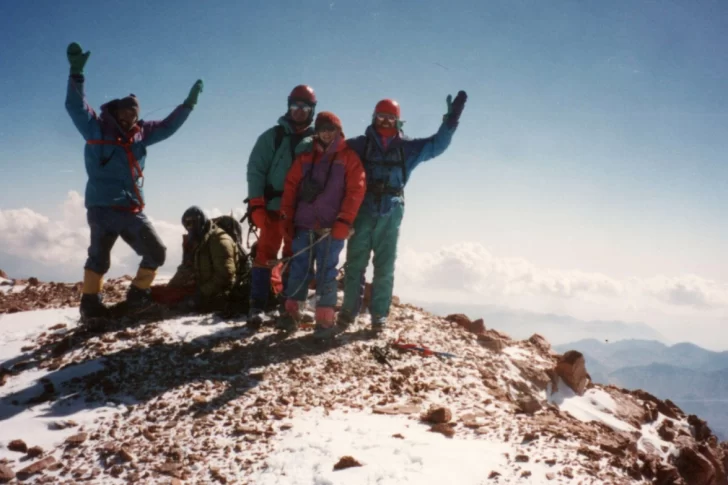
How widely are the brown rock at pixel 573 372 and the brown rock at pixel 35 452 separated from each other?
25.4ft

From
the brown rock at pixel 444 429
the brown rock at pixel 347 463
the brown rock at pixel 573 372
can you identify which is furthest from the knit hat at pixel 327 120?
the brown rock at pixel 573 372

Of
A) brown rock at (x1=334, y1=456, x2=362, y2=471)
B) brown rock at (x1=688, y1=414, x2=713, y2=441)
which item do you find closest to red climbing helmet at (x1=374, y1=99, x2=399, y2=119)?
brown rock at (x1=334, y1=456, x2=362, y2=471)

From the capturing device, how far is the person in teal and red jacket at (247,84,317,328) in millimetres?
6593

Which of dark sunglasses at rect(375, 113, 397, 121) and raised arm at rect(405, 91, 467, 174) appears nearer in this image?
dark sunglasses at rect(375, 113, 397, 121)

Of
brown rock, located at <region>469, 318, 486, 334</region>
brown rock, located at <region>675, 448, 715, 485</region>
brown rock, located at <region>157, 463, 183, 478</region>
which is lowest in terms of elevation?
brown rock, located at <region>675, 448, 715, 485</region>

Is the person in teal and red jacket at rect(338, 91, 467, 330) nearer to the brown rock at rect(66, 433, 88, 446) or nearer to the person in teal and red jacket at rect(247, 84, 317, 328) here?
the person in teal and red jacket at rect(247, 84, 317, 328)

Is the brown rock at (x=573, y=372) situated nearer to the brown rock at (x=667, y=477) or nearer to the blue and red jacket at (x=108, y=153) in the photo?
the brown rock at (x=667, y=477)

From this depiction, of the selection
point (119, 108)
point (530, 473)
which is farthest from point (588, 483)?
point (119, 108)

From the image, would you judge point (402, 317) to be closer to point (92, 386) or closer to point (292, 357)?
point (292, 357)

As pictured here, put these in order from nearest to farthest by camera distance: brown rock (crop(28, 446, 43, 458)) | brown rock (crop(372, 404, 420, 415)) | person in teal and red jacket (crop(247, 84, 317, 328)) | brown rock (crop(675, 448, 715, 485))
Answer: brown rock (crop(28, 446, 43, 458)) < brown rock (crop(372, 404, 420, 415)) < brown rock (crop(675, 448, 715, 485)) < person in teal and red jacket (crop(247, 84, 317, 328))

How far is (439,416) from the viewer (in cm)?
450

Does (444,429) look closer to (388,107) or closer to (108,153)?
(388,107)

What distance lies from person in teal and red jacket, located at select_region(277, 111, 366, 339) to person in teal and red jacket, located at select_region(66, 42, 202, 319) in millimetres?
2099

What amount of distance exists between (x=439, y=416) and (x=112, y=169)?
542 cm
